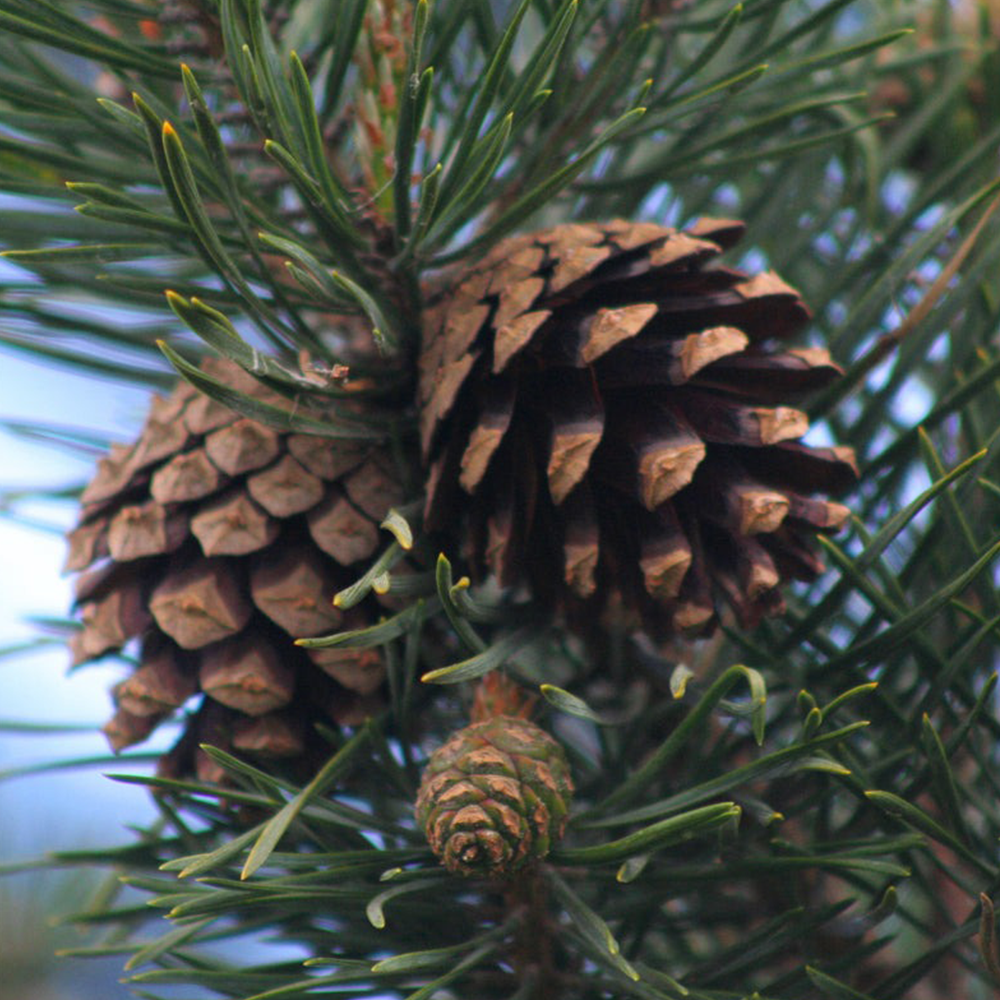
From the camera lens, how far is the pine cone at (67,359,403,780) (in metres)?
0.40

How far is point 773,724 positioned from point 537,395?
158 mm

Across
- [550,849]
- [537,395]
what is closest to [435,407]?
[537,395]

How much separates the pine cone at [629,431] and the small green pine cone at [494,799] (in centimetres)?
5

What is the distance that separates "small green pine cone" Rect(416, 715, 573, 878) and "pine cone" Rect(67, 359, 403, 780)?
6 cm

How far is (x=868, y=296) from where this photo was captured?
18.3 inches

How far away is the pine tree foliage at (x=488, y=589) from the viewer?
1.14 feet

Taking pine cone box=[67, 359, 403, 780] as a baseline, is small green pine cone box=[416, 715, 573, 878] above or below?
below

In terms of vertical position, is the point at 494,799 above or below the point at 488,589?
below

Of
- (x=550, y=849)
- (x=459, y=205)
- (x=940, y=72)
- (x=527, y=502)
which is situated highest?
(x=940, y=72)

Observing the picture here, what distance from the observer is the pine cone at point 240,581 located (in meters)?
0.40

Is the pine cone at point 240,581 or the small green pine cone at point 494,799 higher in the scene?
the pine cone at point 240,581

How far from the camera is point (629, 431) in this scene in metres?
0.38

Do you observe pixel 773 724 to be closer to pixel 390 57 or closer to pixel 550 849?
pixel 550 849

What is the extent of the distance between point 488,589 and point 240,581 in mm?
166
